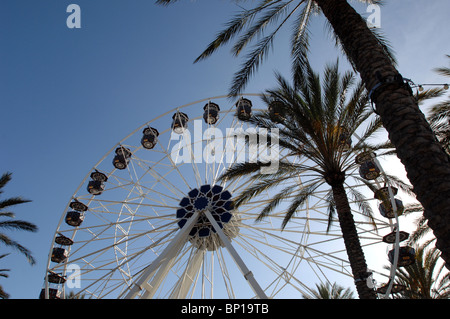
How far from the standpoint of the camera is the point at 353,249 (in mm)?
8297

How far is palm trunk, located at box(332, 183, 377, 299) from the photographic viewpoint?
794cm

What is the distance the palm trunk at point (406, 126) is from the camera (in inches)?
153

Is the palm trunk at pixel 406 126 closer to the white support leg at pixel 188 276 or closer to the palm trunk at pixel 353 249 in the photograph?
the palm trunk at pixel 353 249

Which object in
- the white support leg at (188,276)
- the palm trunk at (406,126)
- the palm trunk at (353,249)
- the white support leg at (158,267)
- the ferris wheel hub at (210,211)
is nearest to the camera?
the palm trunk at (406,126)

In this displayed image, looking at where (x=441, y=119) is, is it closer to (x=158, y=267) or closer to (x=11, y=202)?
(x=158, y=267)

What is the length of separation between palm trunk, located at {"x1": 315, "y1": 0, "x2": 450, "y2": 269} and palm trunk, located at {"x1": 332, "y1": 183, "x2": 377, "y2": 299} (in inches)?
168

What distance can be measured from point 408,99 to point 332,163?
4816mm

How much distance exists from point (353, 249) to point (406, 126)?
15.0 ft

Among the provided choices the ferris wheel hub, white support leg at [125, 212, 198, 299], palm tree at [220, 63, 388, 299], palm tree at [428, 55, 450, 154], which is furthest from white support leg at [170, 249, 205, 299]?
palm tree at [428, 55, 450, 154]

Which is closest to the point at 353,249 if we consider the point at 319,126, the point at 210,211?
the point at 319,126

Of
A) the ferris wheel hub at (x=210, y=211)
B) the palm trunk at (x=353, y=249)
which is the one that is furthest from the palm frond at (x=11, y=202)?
the palm trunk at (x=353, y=249)

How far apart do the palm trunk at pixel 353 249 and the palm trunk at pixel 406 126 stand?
426 cm
